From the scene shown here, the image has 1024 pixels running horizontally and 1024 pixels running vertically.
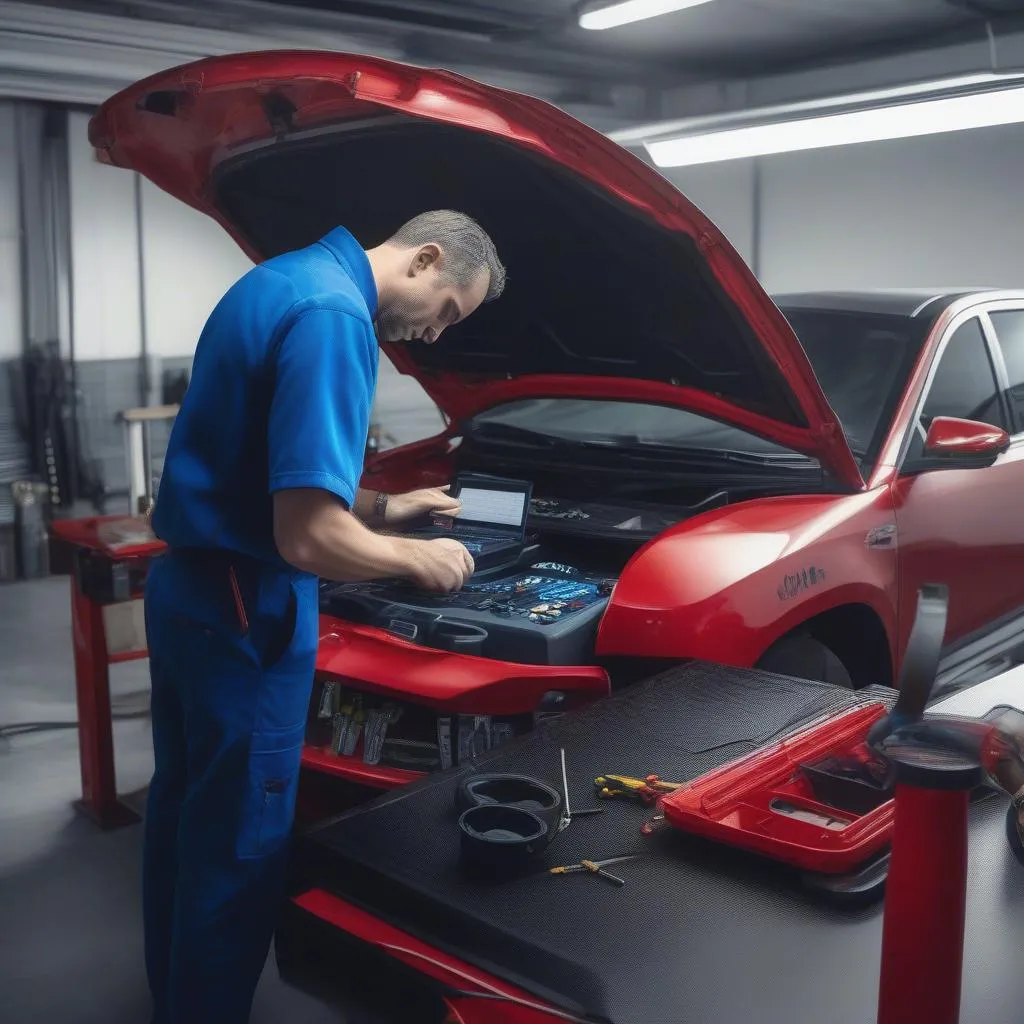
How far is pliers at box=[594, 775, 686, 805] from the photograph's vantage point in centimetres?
123

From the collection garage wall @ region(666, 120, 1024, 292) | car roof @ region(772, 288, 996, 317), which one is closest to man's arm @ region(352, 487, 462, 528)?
car roof @ region(772, 288, 996, 317)

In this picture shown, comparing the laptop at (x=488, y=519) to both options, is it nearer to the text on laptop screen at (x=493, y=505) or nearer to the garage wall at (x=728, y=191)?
the text on laptop screen at (x=493, y=505)

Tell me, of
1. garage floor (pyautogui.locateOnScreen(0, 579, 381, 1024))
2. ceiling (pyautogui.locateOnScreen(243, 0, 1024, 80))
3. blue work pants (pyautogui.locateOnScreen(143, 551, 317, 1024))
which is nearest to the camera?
blue work pants (pyautogui.locateOnScreen(143, 551, 317, 1024))

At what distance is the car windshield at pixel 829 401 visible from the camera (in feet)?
8.57

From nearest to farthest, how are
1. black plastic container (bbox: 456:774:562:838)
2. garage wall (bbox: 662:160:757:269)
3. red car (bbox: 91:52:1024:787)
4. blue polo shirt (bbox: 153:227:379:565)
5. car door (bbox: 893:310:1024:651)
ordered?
black plastic container (bbox: 456:774:562:838) < blue polo shirt (bbox: 153:227:379:565) < red car (bbox: 91:52:1024:787) < car door (bbox: 893:310:1024:651) < garage wall (bbox: 662:160:757:269)

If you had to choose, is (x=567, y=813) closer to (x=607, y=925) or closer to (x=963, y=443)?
(x=607, y=925)

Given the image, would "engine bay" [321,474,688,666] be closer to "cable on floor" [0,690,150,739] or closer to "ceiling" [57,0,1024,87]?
"cable on floor" [0,690,150,739]

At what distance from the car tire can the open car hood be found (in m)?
0.39

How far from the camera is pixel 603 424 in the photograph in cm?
296

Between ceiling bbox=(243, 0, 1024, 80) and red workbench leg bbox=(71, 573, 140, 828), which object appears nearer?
red workbench leg bbox=(71, 573, 140, 828)

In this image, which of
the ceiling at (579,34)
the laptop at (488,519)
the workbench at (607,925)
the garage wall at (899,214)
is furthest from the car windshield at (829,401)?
the garage wall at (899,214)

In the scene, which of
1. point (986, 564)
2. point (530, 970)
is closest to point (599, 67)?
point (986, 564)

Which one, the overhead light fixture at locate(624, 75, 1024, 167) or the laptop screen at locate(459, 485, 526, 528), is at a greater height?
the overhead light fixture at locate(624, 75, 1024, 167)

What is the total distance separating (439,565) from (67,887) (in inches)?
59.8
